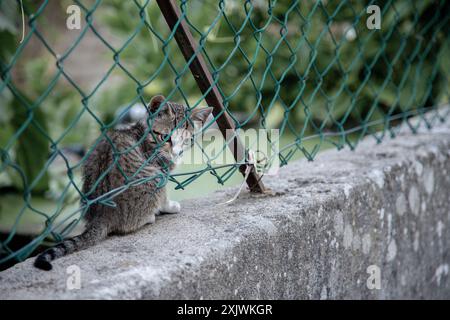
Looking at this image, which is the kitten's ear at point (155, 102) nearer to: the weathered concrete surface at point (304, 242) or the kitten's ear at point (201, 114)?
the kitten's ear at point (201, 114)

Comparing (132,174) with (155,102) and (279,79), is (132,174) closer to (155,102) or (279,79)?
(155,102)

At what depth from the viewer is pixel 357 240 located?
197 centimetres

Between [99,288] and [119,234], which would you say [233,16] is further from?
[99,288]

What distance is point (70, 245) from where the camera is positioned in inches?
58.8

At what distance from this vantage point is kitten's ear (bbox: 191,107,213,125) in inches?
72.1

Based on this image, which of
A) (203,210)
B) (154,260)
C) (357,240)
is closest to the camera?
(154,260)

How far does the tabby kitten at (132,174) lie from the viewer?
159 centimetres

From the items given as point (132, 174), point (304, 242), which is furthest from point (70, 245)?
point (304, 242)

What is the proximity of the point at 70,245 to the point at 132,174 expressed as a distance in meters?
0.33

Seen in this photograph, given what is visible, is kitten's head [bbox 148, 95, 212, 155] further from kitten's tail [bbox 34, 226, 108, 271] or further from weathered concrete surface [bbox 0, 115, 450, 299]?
kitten's tail [bbox 34, 226, 108, 271]

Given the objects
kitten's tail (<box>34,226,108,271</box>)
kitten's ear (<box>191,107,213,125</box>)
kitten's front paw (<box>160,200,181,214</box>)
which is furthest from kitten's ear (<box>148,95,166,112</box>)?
kitten's tail (<box>34,226,108,271</box>)

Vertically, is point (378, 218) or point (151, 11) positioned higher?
point (151, 11)
